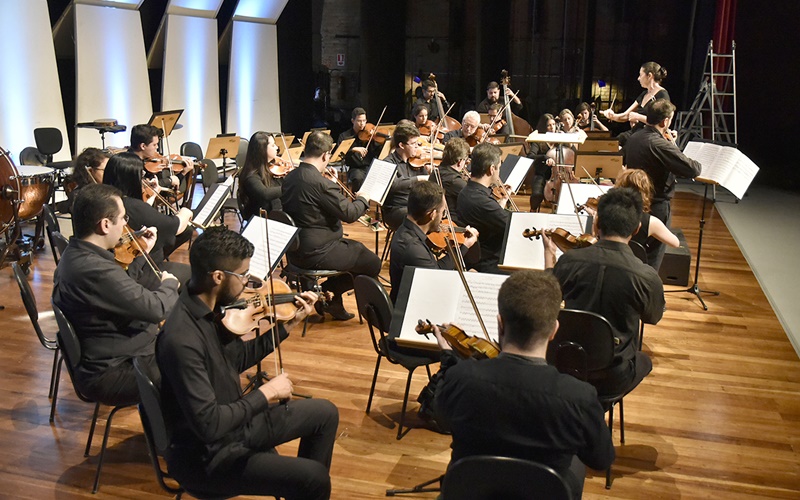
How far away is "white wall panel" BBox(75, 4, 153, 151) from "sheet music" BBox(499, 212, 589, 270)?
279 inches

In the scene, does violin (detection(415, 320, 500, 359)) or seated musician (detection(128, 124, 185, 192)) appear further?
seated musician (detection(128, 124, 185, 192))

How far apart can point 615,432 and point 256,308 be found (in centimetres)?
207

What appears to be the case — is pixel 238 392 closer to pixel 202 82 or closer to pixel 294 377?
pixel 294 377

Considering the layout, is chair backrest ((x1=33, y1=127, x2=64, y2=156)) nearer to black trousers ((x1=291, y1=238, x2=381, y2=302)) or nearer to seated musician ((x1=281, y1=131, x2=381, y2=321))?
seated musician ((x1=281, y1=131, x2=381, y2=321))

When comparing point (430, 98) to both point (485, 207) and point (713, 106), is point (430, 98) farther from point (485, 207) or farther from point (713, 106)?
point (485, 207)

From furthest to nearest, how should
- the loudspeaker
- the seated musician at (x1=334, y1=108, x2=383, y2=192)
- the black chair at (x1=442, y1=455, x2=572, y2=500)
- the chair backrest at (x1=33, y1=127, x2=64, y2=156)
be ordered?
the chair backrest at (x1=33, y1=127, x2=64, y2=156) < the seated musician at (x1=334, y1=108, x2=383, y2=192) < the loudspeaker < the black chair at (x1=442, y1=455, x2=572, y2=500)

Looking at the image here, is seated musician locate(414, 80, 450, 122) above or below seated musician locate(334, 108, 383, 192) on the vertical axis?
above

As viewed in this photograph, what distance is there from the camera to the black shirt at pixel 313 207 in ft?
16.8

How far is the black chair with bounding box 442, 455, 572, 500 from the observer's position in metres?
1.96

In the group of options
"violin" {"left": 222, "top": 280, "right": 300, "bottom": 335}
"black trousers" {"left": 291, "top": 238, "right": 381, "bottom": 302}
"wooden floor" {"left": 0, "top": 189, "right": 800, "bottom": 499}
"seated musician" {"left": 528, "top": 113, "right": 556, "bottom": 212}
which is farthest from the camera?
"seated musician" {"left": 528, "top": 113, "right": 556, "bottom": 212}

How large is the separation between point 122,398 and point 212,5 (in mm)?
9595

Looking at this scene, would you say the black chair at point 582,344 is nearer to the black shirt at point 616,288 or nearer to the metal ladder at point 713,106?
the black shirt at point 616,288

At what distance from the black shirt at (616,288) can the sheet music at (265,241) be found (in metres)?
1.52

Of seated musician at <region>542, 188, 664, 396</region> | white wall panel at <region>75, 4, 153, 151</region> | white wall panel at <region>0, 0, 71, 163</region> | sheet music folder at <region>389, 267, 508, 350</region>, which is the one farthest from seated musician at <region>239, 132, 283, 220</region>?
white wall panel at <region>75, 4, 153, 151</region>
